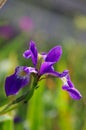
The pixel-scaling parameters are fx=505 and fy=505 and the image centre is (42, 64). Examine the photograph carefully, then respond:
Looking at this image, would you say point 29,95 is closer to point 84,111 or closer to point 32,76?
point 32,76

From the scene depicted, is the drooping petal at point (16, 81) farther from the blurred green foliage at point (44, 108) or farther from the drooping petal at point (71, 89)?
the blurred green foliage at point (44, 108)

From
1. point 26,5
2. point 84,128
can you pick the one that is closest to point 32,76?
point 84,128

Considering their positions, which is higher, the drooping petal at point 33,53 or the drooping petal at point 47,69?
the drooping petal at point 33,53

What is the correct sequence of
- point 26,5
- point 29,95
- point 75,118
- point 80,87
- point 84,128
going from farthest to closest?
point 26,5 → point 80,87 → point 75,118 → point 84,128 → point 29,95

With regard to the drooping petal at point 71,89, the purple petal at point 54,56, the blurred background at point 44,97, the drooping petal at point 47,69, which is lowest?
the blurred background at point 44,97

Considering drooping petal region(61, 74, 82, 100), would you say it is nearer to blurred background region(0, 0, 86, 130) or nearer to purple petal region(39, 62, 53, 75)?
purple petal region(39, 62, 53, 75)

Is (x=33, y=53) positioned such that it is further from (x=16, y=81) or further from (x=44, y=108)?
(x=44, y=108)

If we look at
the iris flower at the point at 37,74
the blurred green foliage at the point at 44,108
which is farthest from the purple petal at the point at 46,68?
the blurred green foliage at the point at 44,108

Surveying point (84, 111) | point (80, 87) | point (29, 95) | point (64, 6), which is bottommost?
point (64, 6)
